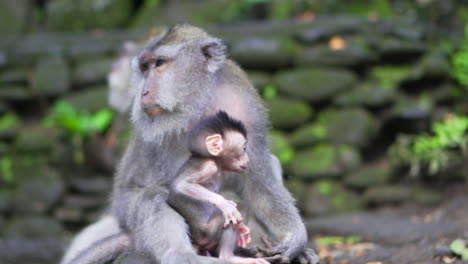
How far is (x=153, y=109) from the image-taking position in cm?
375

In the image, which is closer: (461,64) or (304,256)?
(304,256)

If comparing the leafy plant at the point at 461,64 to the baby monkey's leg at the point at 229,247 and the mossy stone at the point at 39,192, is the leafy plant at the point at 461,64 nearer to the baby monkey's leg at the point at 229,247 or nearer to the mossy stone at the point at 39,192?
the baby monkey's leg at the point at 229,247

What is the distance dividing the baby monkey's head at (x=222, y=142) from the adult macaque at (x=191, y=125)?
0.25 meters

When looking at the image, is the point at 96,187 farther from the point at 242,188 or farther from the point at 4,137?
the point at 242,188

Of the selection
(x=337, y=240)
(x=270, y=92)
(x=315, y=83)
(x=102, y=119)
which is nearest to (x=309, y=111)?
(x=315, y=83)

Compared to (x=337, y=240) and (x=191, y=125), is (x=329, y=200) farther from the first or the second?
(x=191, y=125)

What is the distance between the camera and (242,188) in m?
3.88

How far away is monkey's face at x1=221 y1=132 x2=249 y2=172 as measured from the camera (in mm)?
3469

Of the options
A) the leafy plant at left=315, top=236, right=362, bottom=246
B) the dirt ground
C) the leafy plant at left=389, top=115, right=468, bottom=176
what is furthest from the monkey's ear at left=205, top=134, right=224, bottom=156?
the leafy plant at left=389, top=115, right=468, bottom=176

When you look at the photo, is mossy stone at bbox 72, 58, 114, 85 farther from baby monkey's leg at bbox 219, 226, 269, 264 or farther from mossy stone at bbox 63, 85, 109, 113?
baby monkey's leg at bbox 219, 226, 269, 264

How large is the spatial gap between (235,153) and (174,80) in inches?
27.8

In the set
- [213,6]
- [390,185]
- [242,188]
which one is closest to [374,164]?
[390,185]

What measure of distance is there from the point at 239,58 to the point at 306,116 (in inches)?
51.6

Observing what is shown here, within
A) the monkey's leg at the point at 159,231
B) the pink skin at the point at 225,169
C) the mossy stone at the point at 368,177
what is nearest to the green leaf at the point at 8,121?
the mossy stone at the point at 368,177
